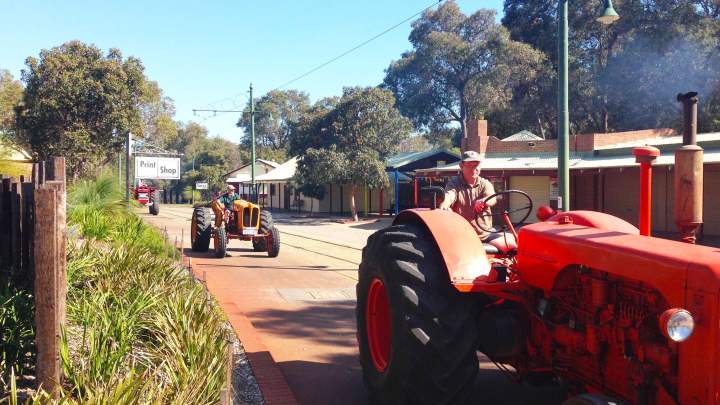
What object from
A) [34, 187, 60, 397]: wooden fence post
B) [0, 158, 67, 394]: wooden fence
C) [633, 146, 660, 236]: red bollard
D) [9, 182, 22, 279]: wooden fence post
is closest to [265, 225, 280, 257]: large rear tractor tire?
[9, 182, 22, 279]: wooden fence post

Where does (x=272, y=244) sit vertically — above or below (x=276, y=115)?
below

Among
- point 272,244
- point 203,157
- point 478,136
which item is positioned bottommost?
point 272,244

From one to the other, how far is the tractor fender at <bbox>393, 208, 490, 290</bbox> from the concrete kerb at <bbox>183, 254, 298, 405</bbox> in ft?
5.40

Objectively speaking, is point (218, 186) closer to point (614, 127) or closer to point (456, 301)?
point (614, 127)

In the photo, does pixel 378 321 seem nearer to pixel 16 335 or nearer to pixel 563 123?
pixel 16 335

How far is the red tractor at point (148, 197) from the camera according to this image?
34.7 metres

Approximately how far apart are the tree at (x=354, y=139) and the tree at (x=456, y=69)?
9.95 m

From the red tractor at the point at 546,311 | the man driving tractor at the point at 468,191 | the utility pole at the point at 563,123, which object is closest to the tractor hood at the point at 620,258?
the red tractor at the point at 546,311

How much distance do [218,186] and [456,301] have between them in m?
58.5

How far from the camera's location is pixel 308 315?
805 centimetres

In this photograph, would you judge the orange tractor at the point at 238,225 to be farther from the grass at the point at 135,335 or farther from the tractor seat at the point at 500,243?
the tractor seat at the point at 500,243

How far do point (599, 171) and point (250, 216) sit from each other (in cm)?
1412

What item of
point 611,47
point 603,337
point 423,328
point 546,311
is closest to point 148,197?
point 611,47

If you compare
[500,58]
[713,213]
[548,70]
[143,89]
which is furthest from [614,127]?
[143,89]
